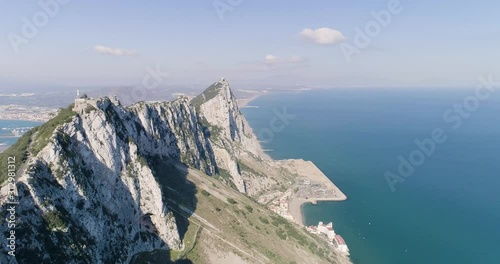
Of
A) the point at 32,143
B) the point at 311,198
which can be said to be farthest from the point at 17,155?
the point at 311,198

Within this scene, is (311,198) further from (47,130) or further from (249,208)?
(47,130)

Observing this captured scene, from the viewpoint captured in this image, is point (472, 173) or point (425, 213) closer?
point (425, 213)

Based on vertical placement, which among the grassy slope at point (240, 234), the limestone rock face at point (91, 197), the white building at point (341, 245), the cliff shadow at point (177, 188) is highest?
the limestone rock face at point (91, 197)

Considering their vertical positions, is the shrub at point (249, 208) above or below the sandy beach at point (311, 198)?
above

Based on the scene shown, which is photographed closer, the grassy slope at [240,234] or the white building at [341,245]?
the grassy slope at [240,234]

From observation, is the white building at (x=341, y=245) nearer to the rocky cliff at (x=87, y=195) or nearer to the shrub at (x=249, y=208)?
the shrub at (x=249, y=208)

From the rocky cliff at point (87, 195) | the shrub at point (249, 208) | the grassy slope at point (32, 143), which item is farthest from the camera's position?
the shrub at point (249, 208)

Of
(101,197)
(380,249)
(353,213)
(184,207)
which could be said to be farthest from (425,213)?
(101,197)

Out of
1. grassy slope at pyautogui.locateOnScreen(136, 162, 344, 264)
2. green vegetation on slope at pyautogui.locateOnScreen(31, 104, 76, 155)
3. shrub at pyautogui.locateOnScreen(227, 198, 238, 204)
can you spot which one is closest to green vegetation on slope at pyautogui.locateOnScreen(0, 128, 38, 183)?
green vegetation on slope at pyautogui.locateOnScreen(31, 104, 76, 155)

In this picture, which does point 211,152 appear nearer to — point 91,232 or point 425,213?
point 425,213

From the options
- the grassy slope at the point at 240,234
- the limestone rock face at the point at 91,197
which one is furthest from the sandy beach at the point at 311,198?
the limestone rock face at the point at 91,197

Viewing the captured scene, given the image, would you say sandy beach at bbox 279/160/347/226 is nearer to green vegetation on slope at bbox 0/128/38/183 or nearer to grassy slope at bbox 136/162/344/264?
grassy slope at bbox 136/162/344/264
